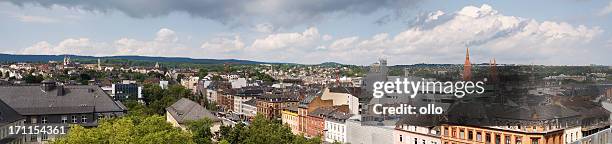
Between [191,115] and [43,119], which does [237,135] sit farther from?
[43,119]

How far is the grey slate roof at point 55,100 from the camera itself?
179 ft

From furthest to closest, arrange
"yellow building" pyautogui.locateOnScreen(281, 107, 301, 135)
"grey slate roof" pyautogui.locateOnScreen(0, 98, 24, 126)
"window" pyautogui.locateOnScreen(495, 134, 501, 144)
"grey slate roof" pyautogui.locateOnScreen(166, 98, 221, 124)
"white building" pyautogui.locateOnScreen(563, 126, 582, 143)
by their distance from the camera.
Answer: "yellow building" pyautogui.locateOnScreen(281, 107, 301, 135) → "grey slate roof" pyautogui.locateOnScreen(166, 98, 221, 124) → "white building" pyautogui.locateOnScreen(563, 126, 582, 143) → "window" pyautogui.locateOnScreen(495, 134, 501, 144) → "grey slate roof" pyautogui.locateOnScreen(0, 98, 24, 126)

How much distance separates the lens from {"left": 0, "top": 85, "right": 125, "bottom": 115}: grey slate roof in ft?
179

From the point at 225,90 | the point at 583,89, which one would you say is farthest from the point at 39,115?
the point at 225,90

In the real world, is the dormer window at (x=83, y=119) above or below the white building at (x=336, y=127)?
above

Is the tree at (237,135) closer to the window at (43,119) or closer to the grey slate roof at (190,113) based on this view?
the grey slate roof at (190,113)

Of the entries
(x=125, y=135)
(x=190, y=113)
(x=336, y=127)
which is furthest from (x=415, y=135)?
(x=125, y=135)

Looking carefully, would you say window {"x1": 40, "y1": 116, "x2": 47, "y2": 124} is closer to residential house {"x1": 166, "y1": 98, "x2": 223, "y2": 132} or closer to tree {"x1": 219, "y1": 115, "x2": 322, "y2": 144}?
residential house {"x1": 166, "y1": 98, "x2": 223, "y2": 132}

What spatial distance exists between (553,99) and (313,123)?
3862 centimetres

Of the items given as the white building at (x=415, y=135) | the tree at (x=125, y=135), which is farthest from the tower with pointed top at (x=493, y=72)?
the tree at (x=125, y=135)

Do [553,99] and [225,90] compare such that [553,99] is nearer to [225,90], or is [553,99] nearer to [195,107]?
[195,107]

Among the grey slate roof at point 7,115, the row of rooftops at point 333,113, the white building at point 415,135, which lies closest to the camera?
the grey slate roof at point 7,115

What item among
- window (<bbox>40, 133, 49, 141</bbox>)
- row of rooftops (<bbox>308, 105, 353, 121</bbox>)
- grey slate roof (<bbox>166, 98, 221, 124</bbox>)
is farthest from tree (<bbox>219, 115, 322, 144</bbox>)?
row of rooftops (<bbox>308, 105, 353, 121</bbox>)

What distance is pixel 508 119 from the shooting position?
4666 cm
